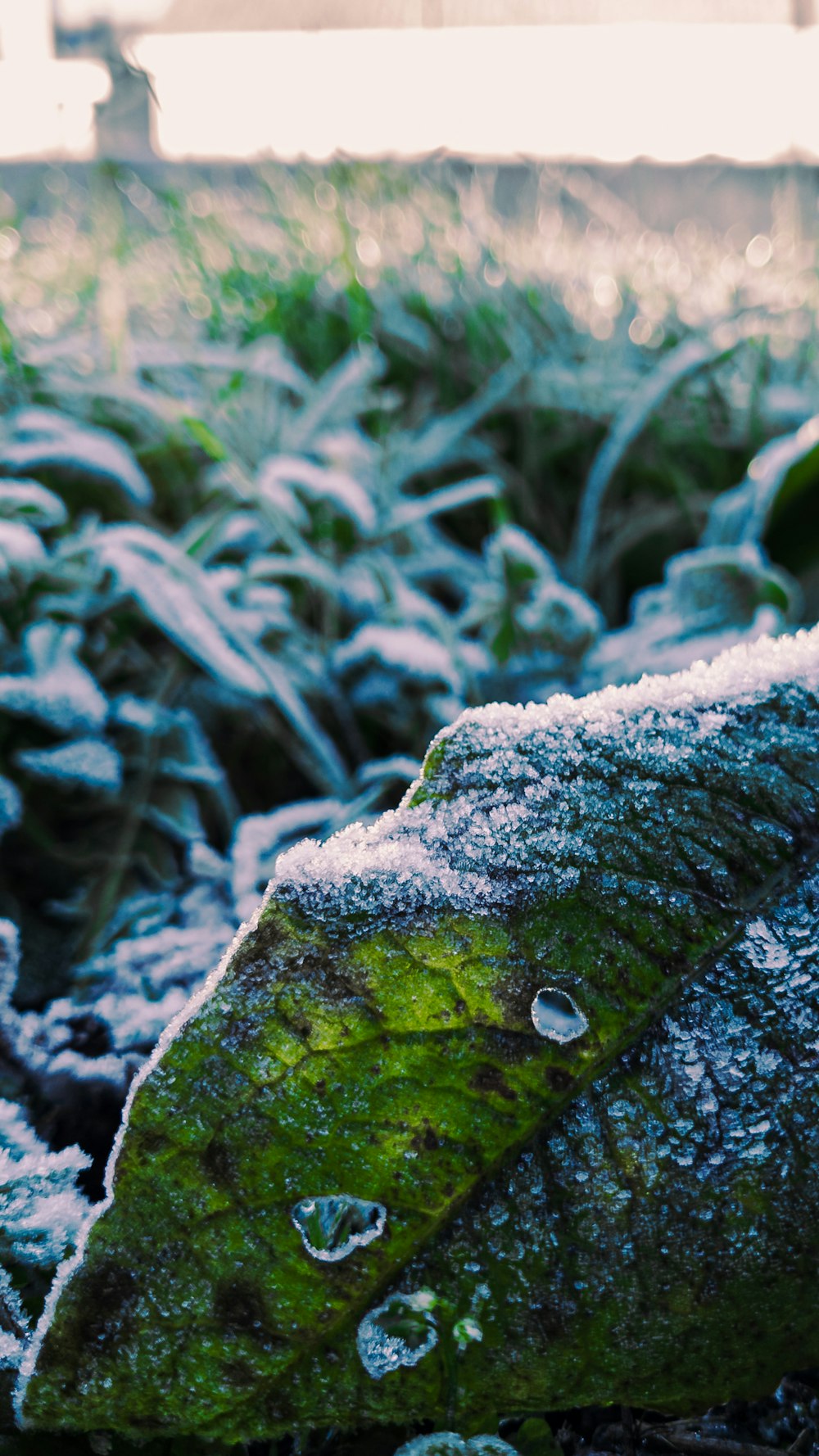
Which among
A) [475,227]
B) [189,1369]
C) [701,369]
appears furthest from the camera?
[475,227]

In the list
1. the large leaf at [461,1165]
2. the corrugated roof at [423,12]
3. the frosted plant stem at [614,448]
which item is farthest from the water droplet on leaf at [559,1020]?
the corrugated roof at [423,12]

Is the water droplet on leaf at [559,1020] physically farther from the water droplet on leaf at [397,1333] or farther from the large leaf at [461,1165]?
the water droplet on leaf at [397,1333]

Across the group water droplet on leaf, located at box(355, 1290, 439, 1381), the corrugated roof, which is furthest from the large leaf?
the corrugated roof

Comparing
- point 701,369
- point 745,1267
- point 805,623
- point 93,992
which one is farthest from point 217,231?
point 745,1267

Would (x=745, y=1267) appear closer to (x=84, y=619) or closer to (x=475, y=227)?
(x=84, y=619)

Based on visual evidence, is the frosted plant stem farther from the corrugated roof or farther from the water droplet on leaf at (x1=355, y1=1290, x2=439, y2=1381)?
the corrugated roof

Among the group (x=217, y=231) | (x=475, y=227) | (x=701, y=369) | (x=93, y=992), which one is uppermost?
(x=217, y=231)

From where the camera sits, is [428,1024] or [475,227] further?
[475,227]

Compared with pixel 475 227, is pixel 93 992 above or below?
below
